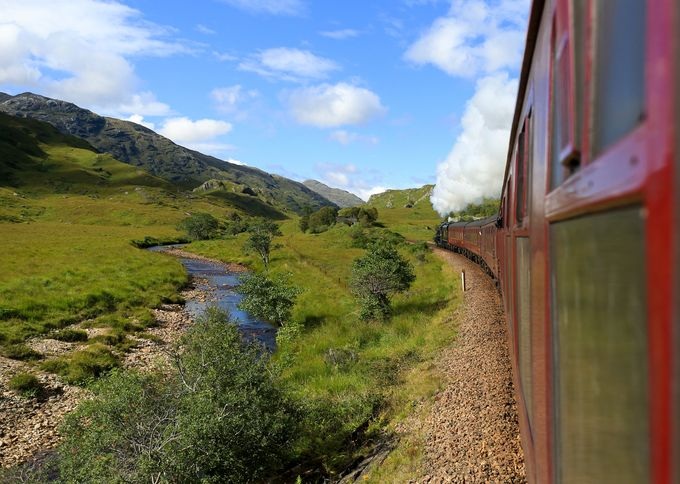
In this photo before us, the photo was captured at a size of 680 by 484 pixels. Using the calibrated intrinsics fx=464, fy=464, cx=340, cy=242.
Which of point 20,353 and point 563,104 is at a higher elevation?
point 563,104

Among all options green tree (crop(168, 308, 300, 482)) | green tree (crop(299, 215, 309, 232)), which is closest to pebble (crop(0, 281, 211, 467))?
green tree (crop(168, 308, 300, 482))

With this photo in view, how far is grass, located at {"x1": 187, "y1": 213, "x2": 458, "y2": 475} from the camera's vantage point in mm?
9852

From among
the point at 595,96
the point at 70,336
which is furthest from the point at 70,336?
the point at 595,96

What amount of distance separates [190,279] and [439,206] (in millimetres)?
48910

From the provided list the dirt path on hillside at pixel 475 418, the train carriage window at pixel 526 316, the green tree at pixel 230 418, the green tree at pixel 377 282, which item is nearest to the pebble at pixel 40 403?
the green tree at pixel 230 418

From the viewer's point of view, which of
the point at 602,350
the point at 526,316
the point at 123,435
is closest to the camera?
the point at 602,350

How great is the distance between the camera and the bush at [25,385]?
15312 mm

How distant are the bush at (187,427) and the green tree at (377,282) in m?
9.76

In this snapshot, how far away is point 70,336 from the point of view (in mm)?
21344

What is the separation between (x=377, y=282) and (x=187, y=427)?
12942 mm

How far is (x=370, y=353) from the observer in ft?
47.9

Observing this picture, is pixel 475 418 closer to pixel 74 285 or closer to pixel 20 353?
pixel 20 353

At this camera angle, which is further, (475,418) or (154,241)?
(154,241)

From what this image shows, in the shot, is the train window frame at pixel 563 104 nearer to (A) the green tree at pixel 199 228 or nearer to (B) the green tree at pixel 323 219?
(A) the green tree at pixel 199 228
